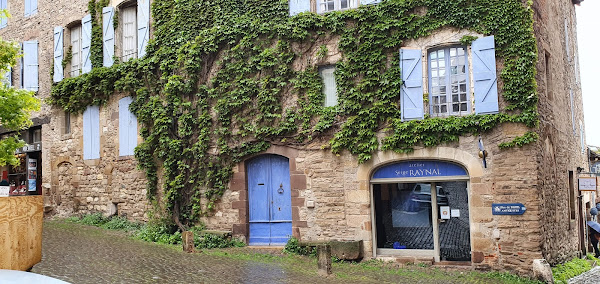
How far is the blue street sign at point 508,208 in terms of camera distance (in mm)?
9641

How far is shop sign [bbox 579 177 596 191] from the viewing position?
43.9 feet

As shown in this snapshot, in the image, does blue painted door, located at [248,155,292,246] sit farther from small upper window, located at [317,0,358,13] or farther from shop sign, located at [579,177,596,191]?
shop sign, located at [579,177,596,191]

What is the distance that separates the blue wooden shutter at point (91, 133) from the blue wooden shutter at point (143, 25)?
94.9 inches

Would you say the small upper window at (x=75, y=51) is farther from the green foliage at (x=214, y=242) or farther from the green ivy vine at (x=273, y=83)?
the green foliage at (x=214, y=242)

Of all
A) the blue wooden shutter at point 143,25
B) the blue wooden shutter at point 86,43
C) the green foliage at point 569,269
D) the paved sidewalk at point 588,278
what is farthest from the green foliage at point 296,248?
the blue wooden shutter at point 86,43

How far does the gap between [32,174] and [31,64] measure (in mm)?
3518

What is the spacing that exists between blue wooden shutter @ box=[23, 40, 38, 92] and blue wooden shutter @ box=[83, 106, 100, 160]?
2885 millimetres

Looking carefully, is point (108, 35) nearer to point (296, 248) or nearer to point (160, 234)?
point (160, 234)

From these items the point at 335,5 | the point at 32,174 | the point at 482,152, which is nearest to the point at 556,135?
the point at 482,152

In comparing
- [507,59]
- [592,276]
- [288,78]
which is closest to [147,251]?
[288,78]

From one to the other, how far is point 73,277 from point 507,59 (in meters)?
8.26

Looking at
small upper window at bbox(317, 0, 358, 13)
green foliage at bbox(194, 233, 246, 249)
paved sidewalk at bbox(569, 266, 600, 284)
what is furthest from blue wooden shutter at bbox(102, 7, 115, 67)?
paved sidewalk at bbox(569, 266, 600, 284)

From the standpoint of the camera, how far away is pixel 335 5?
38.4 feet

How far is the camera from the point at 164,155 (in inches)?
523
